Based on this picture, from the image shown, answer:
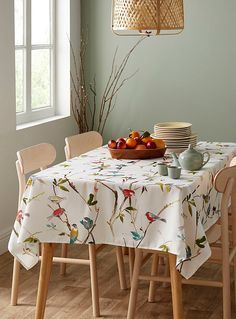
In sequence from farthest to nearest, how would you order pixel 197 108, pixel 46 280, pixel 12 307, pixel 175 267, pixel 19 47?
pixel 197 108
pixel 19 47
pixel 12 307
pixel 46 280
pixel 175 267

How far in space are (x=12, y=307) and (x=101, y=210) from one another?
36.5 inches

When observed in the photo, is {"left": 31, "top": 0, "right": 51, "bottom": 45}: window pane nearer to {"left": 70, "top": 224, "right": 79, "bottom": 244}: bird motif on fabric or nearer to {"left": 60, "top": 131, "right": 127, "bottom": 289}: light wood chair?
{"left": 60, "top": 131, "right": 127, "bottom": 289}: light wood chair

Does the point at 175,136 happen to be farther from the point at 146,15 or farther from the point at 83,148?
the point at 146,15

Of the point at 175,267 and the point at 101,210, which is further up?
the point at 101,210

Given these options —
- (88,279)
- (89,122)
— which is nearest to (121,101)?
(89,122)

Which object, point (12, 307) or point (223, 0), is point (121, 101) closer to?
point (223, 0)

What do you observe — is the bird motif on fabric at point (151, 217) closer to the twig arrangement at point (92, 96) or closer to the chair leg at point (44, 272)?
the chair leg at point (44, 272)

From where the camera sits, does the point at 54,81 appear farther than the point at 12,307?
Yes

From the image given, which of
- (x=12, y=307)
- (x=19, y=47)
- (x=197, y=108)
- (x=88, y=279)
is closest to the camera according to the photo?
(x=12, y=307)

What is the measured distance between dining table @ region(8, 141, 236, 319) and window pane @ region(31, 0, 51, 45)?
6.72ft

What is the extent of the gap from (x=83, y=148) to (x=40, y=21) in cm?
137

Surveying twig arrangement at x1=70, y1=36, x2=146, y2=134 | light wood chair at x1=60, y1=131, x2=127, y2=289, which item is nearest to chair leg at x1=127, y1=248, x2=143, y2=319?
light wood chair at x1=60, y1=131, x2=127, y2=289

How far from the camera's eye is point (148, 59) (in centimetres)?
580

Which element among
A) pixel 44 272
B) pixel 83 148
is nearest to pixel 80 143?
pixel 83 148
